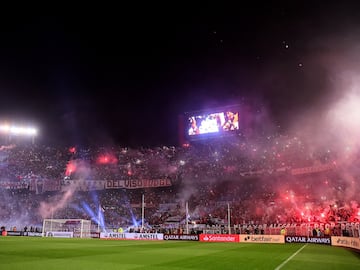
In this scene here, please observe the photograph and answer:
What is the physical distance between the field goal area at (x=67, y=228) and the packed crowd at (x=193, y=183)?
4.96 meters

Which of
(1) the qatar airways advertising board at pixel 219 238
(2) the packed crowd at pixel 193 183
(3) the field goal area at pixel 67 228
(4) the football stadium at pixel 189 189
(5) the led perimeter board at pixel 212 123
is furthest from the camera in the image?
(5) the led perimeter board at pixel 212 123

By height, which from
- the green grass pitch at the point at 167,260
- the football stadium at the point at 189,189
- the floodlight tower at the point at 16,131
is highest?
the floodlight tower at the point at 16,131

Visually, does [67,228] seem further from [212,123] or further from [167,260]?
[167,260]

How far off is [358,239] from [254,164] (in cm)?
2820

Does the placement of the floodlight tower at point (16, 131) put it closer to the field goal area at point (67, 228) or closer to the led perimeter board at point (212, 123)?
the field goal area at point (67, 228)

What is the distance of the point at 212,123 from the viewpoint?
163 feet

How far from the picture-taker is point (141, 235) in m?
37.3

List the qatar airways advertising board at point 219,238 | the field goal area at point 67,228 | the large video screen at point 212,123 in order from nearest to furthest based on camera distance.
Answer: the qatar airways advertising board at point 219,238
the field goal area at point 67,228
the large video screen at point 212,123

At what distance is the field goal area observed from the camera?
1578 inches

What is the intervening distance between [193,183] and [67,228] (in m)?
19.8

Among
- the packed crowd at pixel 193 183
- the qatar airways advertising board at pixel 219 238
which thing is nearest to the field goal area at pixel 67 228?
the packed crowd at pixel 193 183

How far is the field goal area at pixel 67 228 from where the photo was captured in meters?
40.1

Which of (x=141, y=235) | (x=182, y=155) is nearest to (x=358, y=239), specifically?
(x=141, y=235)

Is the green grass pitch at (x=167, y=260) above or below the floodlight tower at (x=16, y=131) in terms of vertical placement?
below
